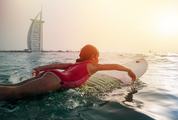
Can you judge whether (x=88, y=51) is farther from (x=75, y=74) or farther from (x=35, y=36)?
(x=35, y=36)

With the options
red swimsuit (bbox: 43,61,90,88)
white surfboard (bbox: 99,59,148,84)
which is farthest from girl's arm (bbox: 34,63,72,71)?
white surfboard (bbox: 99,59,148,84)

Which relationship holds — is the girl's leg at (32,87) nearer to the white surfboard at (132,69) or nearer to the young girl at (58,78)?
the young girl at (58,78)

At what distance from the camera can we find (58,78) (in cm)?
604

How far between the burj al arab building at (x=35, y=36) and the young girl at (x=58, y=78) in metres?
105

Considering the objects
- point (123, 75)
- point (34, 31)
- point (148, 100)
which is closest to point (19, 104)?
point (148, 100)

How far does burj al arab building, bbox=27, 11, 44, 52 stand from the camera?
11150 centimetres

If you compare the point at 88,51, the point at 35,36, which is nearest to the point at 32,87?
the point at 88,51

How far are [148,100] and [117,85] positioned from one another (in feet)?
5.92

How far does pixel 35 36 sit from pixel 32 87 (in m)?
110

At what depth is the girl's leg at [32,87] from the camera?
17.4 feet

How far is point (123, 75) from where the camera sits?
360 inches

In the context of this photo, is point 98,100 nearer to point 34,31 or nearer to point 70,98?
point 70,98

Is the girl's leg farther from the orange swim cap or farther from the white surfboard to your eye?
the white surfboard

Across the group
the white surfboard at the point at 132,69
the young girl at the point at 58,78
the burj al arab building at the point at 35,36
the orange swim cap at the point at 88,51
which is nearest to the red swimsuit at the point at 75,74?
the young girl at the point at 58,78
